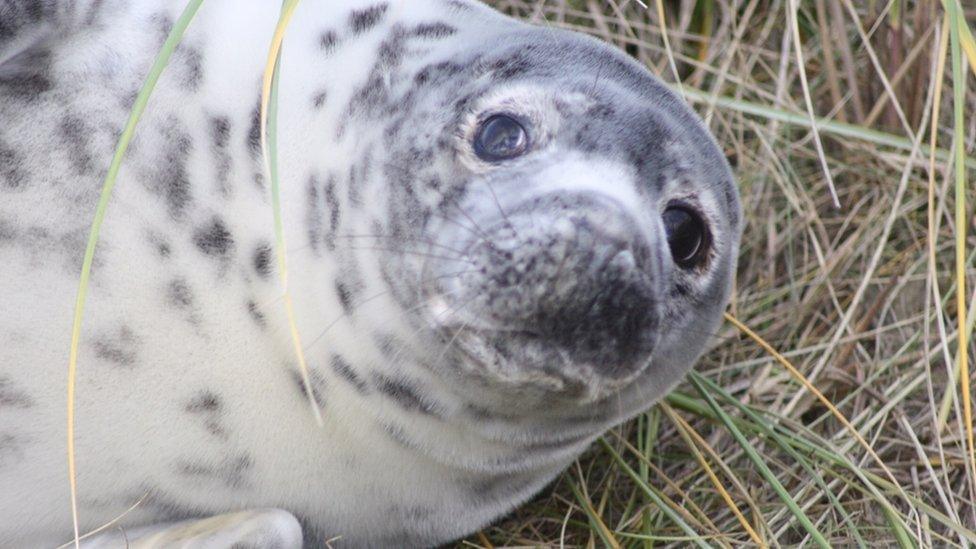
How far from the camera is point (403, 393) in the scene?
241cm

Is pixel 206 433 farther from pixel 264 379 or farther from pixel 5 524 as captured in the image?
pixel 5 524

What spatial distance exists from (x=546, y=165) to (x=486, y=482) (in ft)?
2.30

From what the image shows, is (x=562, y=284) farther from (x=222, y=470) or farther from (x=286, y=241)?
(x=222, y=470)

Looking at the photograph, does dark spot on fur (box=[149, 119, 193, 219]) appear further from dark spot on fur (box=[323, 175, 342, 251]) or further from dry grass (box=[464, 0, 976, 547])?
dry grass (box=[464, 0, 976, 547])

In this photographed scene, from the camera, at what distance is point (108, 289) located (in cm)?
240

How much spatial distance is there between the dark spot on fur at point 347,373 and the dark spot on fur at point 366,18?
610mm

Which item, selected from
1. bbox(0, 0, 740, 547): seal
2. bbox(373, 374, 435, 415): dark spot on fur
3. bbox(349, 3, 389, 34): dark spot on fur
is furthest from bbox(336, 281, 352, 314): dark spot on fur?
bbox(349, 3, 389, 34): dark spot on fur

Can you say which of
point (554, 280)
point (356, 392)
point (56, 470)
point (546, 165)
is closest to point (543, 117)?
point (546, 165)

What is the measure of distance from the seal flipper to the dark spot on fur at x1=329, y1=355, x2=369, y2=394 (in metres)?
0.27

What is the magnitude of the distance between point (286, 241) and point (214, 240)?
0.13m

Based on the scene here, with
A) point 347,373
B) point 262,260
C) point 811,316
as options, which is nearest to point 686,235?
point 347,373

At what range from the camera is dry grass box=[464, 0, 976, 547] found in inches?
→ 116

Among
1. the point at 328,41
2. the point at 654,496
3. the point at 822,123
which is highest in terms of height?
the point at 328,41

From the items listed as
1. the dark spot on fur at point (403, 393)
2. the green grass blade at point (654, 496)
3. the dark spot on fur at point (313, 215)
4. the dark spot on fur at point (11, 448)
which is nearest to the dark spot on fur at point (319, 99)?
the dark spot on fur at point (313, 215)
